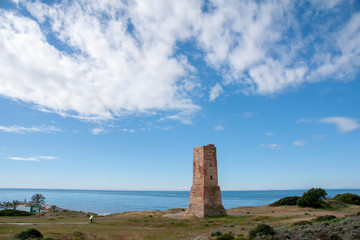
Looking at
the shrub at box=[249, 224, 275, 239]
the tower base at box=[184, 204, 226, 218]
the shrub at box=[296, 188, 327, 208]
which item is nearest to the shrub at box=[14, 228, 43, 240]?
the shrub at box=[249, 224, 275, 239]

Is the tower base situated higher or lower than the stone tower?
lower

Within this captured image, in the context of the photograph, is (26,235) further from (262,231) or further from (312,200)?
(312,200)

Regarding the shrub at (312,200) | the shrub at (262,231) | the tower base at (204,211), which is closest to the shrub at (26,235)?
the shrub at (262,231)

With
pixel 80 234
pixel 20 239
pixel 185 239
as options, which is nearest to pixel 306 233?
pixel 185 239

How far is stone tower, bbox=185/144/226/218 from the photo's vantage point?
2292cm

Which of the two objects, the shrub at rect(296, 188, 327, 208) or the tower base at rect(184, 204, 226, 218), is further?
the shrub at rect(296, 188, 327, 208)

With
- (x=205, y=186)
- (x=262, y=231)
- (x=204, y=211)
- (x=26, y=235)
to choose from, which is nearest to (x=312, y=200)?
(x=205, y=186)

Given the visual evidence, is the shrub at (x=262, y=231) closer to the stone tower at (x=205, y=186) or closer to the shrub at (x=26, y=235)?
the shrub at (x=26, y=235)

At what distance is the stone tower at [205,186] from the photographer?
2292cm

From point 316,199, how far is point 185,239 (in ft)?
84.4

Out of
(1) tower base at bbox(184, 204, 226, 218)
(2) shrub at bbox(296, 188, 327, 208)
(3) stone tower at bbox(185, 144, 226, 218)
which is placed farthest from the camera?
(2) shrub at bbox(296, 188, 327, 208)

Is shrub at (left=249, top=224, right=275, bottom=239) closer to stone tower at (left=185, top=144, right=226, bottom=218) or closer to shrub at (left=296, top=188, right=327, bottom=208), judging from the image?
stone tower at (left=185, top=144, right=226, bottom=218)

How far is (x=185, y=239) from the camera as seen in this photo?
1319 cm

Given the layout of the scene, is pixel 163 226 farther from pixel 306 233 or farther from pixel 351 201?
pixel 351 201
